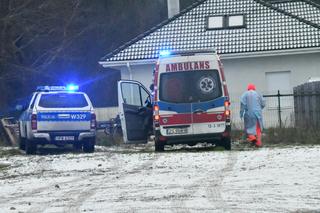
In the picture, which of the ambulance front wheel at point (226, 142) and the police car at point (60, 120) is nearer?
the ambulance front wheel at point (226, 142)

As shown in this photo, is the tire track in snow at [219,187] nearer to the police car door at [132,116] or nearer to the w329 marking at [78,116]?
the police car door at [132,116]

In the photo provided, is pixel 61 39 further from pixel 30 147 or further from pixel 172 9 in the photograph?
pixel 30 147

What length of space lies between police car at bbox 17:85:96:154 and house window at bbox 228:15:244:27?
15190 mm

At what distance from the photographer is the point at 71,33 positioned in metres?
44.6

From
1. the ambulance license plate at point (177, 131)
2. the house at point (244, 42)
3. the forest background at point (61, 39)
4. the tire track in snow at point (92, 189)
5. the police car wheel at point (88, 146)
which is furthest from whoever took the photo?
the forest background at point (61, 39)

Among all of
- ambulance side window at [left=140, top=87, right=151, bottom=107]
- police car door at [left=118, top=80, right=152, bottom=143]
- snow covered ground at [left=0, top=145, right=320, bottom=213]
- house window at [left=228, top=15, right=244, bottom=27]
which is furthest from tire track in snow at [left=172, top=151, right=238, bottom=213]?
house window at [left=228, top=15, right=244, bottom=27]

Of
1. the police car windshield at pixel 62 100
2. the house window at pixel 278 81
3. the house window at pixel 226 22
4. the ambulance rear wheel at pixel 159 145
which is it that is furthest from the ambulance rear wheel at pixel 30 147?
the house window at pixel 226 22

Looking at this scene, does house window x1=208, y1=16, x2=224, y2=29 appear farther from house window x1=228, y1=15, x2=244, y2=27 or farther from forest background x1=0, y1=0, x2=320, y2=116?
forest background x1=0, y1=0, x2=320, y2=116

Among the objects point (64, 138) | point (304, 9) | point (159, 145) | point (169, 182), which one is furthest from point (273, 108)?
point (169, 182)

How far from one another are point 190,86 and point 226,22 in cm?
1687

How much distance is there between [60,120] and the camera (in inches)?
823

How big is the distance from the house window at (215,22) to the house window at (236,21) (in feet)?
1.23

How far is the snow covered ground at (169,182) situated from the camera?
34.7 feet

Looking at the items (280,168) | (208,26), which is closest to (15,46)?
(208,26)
